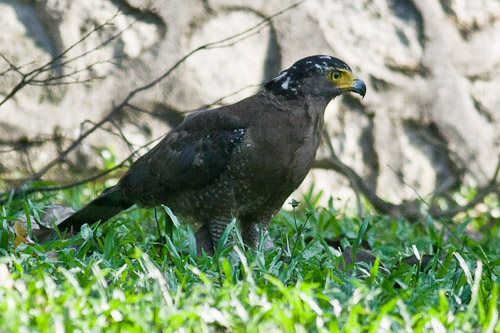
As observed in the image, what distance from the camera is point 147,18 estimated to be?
6148 mm

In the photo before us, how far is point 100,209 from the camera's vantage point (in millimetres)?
4184

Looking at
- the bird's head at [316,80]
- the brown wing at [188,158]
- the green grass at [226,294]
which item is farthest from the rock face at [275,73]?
the green grass at [226,294]

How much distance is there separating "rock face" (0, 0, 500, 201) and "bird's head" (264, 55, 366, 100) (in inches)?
86.3

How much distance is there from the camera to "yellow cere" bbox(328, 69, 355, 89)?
3943 millimetres

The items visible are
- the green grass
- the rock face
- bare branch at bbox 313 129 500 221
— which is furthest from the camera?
the rock face

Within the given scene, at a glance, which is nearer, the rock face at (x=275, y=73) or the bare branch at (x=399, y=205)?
the bare branch at (x=399, y=205)

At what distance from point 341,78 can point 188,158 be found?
91 centimetres

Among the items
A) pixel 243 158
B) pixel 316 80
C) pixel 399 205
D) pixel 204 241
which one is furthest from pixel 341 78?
pixel 399 205

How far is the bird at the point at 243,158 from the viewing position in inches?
147

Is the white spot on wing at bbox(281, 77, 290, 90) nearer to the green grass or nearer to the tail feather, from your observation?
the green grass

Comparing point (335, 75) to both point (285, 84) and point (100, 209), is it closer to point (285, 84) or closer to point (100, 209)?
point (285, 84)

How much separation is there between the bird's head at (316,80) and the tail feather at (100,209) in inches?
41.5

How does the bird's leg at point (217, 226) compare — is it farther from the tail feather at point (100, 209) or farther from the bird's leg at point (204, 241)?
the tail feather at point (100, 209)

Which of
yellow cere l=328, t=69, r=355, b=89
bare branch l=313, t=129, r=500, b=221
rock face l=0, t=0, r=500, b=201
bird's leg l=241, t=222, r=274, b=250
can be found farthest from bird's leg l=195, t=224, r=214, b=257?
rock face l=0, t=0, r=500, b=201
